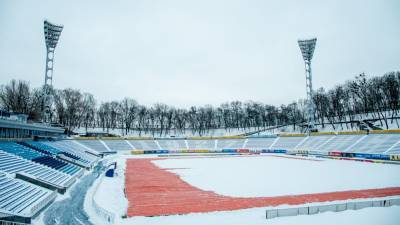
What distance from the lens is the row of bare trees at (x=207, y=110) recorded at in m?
74.8

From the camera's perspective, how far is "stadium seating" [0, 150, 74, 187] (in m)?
21.6

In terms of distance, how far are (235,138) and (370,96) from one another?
142 ft

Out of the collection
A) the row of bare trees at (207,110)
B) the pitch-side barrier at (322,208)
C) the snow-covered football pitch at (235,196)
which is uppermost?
the row of bare trees at (207,110)

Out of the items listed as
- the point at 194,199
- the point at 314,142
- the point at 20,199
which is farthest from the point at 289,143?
the point at 20,199

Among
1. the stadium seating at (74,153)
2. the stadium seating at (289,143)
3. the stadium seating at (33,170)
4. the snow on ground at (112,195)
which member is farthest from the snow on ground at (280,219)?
the stadium seating at (289,143)

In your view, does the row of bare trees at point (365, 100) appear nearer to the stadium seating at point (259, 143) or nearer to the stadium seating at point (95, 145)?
the stadium seating at point (259, 143)

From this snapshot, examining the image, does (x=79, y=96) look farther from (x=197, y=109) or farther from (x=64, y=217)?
(x=64, y=217)

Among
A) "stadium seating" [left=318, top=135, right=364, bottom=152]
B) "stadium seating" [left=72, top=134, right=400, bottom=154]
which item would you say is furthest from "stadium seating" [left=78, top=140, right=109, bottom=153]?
"stadium seating" [left=318, top=135, right=364, bottom=152]

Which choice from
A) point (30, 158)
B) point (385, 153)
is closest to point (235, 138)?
point (385, 153)

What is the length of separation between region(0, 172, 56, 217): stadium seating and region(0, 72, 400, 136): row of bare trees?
194ft

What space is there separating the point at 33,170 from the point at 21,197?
308 inches

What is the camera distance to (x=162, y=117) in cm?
11181

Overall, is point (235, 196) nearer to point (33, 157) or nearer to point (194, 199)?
point (194, 199)

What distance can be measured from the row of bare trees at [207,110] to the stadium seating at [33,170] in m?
51.9
